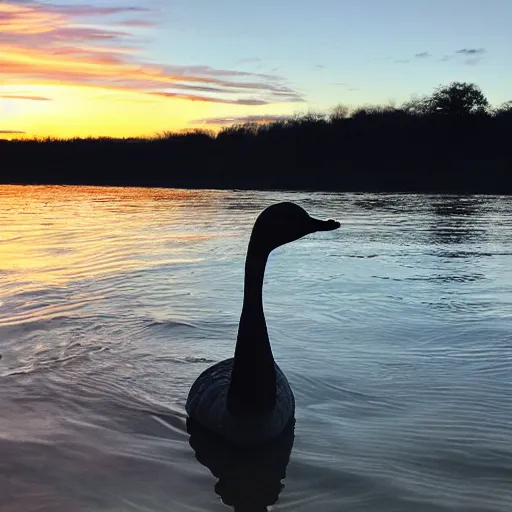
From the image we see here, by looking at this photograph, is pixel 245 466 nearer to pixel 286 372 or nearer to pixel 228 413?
pixel 228 413

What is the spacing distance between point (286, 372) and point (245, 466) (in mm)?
2103

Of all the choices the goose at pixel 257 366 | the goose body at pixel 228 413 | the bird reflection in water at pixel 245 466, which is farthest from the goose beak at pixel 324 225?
the bird reflection in water at pixel 245 466

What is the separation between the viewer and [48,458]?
4656 millimetres

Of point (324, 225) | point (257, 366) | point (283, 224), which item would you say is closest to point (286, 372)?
A: point (257, 366)

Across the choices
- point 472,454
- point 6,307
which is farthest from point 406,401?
point 6,307

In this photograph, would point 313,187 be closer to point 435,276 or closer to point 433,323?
point 435,276

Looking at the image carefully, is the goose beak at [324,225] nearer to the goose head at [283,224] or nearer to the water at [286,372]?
the goose head at [283,224]

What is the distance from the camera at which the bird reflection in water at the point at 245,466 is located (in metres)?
4.26

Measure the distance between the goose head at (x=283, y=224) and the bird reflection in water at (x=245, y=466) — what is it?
130 centimetres

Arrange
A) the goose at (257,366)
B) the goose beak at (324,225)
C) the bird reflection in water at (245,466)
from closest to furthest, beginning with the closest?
the bird reflection in water at (245,466), the goose beak at (324,225), the goose at (257,366)

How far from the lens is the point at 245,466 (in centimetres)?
469

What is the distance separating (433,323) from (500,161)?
58828 mm

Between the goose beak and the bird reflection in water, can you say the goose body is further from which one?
the goose beak

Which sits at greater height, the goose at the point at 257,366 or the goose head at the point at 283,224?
the goose head at the point at 283,224
